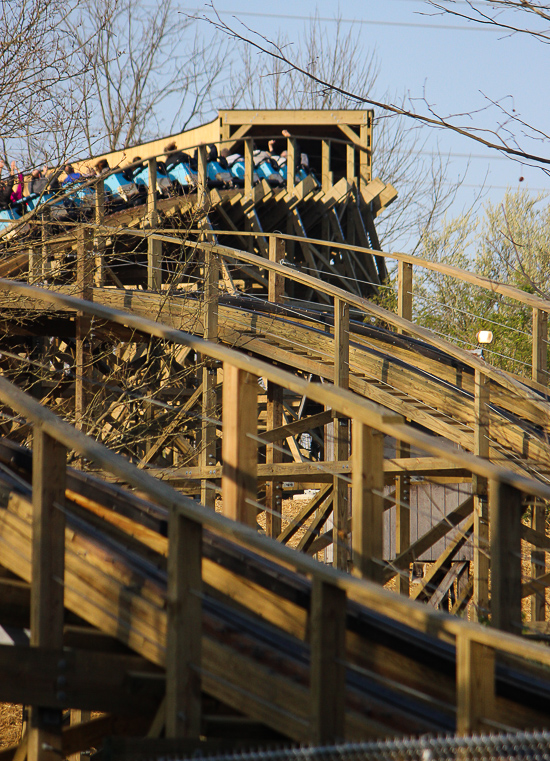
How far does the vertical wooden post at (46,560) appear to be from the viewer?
2994 mm

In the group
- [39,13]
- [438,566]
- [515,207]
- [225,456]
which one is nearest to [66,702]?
[225,456]

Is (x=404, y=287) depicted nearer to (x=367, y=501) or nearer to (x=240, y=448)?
(x=240, y=448)

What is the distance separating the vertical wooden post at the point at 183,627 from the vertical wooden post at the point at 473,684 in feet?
2.67

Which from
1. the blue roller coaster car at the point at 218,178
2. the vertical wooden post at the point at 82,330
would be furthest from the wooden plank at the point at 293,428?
the blue roller coaster car at the point at 218,178

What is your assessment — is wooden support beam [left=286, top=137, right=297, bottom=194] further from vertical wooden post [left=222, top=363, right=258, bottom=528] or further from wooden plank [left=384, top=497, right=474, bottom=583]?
vertical wooden post [left=222, top=363, right=258, bottom=528]

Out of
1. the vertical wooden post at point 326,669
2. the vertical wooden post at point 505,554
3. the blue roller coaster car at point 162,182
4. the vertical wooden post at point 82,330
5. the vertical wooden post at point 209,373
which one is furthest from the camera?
the blue roller coaster car at point 162,182

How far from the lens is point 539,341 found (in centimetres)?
784

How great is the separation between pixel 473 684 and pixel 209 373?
656cm

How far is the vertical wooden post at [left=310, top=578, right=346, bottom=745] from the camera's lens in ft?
8.40

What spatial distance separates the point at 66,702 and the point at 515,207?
2523 cm

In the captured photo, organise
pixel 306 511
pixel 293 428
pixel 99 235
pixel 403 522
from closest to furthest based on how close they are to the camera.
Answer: pixel 99 235
pixel 293 428
pixel 403 522
pixel 306 511

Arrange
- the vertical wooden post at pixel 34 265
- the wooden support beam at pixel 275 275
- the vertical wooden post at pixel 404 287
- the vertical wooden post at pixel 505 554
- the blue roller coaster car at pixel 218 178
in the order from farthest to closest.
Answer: the blue roller coaster car at pixel 218 178 < the wooden support beam at pixel 275 275 < the vertical wooden post at pixel 404 287 < the vertical wooden post at pixel 34 265 < the vertical wooden post at pixel 505 554

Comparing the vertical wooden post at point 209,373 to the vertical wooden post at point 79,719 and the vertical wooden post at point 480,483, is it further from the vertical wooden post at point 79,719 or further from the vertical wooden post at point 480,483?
the vertical wooden post at point 480,483

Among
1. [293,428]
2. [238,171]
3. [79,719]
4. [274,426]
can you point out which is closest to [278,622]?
[293,428]
